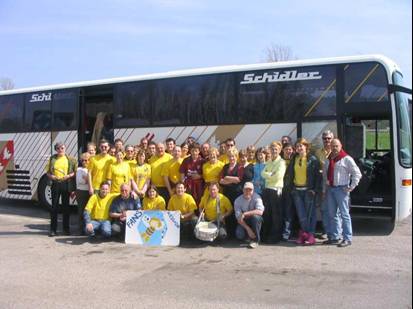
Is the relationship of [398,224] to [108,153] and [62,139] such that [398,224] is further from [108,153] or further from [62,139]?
[62,139]

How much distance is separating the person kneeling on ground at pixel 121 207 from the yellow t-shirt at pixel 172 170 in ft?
2.42

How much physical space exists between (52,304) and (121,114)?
6859 mm

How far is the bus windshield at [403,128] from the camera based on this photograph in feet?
28.4

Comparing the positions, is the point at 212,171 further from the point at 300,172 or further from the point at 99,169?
the point at 99,169

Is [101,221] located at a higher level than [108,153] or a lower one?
lower

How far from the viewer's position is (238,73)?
10148 mm

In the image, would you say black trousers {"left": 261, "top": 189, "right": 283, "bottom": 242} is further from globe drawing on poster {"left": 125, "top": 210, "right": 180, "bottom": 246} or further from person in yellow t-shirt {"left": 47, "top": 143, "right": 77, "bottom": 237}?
person in yellow t-shirt {"left": 47, "top": 143, "right": 77, "bottom": 237}

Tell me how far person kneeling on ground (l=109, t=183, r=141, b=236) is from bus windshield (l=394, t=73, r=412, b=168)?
4.87m

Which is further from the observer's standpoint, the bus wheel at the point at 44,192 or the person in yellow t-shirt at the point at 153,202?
the bus wheel at the point at 44,192

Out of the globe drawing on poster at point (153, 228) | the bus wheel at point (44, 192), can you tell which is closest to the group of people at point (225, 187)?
the globe drawing on poster at point (153, 228)

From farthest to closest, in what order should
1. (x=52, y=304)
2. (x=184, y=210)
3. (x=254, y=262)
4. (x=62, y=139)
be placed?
(x=62, y=139)
(x=184, y=210)
(x=254, y=262)
(x=52, y=304)

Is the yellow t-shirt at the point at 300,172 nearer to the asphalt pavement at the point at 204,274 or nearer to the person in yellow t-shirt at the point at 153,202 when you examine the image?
the asphalt pavement at the point at 204,274

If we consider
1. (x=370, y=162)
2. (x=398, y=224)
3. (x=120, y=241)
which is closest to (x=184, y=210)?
(x=120, y=241)

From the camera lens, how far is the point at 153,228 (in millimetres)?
8570
